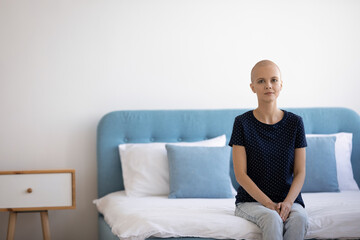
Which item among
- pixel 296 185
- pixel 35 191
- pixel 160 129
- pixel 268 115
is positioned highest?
pixel 268 115

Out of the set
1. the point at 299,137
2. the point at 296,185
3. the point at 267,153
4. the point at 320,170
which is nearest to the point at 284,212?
the point at 296,185

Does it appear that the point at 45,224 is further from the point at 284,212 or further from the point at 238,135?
the point at 284,212

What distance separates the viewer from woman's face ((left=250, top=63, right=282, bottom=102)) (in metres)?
2.48

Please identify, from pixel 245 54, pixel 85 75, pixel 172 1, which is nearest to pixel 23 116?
pixel 85 75

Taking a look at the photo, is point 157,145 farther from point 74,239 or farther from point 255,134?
point 255,134

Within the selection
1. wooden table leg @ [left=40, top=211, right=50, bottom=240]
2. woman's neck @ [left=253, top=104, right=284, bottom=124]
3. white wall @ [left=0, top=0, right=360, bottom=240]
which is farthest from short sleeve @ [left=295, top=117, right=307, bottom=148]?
wooden table leg @ [left=40, top=211, right=50, bottom=240]

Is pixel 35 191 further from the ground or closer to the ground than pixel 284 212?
closer to the ground

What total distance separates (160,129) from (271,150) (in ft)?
4.30

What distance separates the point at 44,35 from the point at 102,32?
408 mm

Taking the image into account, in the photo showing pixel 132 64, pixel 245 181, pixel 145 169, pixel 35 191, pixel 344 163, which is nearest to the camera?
pixel 245 181

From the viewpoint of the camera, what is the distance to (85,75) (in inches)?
145

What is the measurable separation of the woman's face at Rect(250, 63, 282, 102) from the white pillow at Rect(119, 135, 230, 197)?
1.08 m

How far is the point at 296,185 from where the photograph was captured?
2428 mm

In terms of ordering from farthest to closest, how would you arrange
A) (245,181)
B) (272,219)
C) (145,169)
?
(145,169), (245,181), (272,219)
